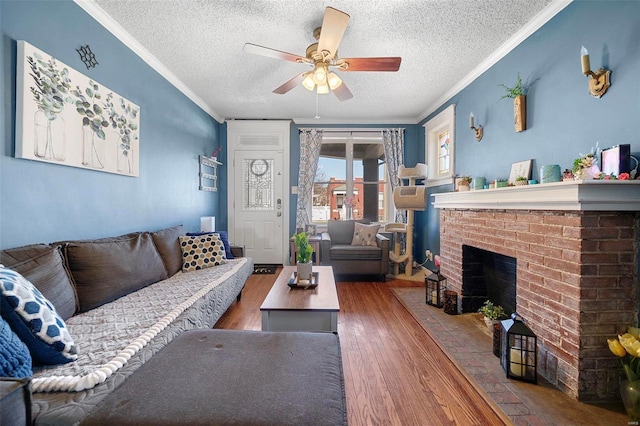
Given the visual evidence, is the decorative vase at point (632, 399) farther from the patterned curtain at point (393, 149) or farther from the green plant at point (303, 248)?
the patterned curtain at point (393, 149)

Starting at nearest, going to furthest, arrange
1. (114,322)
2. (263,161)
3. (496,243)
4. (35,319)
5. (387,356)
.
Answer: (35,319) → (114,322) → (387,356) → (496,243) → (263,161)

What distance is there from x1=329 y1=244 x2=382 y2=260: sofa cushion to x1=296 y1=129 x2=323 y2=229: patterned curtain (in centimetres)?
107

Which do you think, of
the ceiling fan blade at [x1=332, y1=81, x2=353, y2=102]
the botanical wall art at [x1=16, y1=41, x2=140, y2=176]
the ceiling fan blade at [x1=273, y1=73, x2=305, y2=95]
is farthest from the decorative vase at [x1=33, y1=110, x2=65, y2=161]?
the ceiling fan blade at [x1=332, y1=81, x2=353, y2=102]

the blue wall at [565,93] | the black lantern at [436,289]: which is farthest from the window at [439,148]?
the black lantern at [436,289]

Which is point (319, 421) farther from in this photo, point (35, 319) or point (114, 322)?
point (114, 322)

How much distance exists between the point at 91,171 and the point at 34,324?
140 cm

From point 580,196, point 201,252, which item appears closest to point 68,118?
point 201,252

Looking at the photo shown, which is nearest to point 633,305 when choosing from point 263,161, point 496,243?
point 496,243

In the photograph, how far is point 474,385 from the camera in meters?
1.68

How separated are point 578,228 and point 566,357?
73 centimetres

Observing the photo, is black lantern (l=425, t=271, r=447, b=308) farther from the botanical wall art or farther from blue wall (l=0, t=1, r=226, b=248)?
the botanical wall art

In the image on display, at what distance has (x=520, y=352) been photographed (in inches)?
67.7

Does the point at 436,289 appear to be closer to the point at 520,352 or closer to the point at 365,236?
the point at 520,352

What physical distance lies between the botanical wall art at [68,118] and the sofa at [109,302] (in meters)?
0.58
